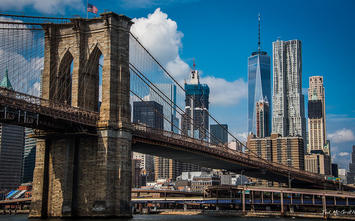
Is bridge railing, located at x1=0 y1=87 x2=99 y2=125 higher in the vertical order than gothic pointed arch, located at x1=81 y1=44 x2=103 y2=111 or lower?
lower

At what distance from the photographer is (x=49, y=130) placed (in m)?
71.1

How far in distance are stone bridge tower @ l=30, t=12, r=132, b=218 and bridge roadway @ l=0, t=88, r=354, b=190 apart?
2.35 metres

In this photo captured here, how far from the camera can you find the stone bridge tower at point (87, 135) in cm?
7062

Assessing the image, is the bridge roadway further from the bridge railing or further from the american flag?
the american flag

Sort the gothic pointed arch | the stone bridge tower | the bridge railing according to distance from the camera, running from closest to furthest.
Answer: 1. the bridge railing
2. the stone bridge tower
3. the gothic pointed arch

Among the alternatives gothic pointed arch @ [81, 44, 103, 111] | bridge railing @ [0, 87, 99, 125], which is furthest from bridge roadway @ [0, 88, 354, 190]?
gothic pointed arch @ [81, 44, 103, 111]

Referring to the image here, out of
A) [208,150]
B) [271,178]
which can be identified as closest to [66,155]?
[208,150]

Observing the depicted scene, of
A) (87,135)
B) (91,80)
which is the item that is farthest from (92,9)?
(87,135)

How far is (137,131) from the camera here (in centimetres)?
7819

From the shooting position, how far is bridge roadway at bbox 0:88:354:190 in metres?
61.2

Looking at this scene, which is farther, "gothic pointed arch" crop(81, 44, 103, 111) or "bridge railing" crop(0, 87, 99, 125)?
"gothic pointed arch" crop(81, 44, 103, 111)

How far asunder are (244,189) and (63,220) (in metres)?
60.3

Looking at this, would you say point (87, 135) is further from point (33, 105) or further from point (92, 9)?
point (92, 9)

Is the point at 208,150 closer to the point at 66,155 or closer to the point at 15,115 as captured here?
the point at 66,155
